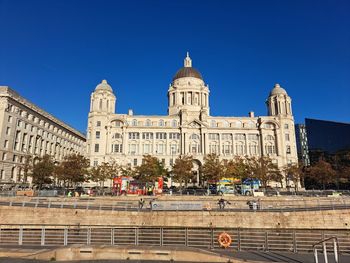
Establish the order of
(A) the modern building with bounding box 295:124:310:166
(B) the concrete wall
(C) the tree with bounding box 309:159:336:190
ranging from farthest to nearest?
(A) the modern building with bounding box 295:124:310:166 < (C) the tree with bounding box 309:159:336:190 < (B) the concrete wall

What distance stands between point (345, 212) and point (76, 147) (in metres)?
108

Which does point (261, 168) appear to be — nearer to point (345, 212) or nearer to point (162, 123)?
point (345, 212)

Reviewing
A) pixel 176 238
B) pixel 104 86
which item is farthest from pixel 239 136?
pixel 176 238

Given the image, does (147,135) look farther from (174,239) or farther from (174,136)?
(174,239)

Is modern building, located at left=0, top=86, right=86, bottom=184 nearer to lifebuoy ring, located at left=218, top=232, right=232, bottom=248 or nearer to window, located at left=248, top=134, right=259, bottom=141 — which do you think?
lifebuoy ring, located at left=218, top=232, right=232, bottom=248

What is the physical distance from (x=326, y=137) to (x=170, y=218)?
9613cm

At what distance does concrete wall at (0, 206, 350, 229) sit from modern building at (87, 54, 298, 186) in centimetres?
5417

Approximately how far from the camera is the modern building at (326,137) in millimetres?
99094

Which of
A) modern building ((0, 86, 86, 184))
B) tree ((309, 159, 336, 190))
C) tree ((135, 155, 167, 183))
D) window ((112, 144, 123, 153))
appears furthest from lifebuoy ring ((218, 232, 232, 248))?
window ((112, 144, 123, 153))

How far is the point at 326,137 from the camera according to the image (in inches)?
4225

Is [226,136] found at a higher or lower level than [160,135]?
higher

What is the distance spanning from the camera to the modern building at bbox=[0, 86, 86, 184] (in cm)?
7012

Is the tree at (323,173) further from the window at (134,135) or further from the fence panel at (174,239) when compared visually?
the fence panel at (174,239)

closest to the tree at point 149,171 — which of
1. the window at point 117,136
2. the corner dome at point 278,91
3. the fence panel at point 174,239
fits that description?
the window at point 117,136
